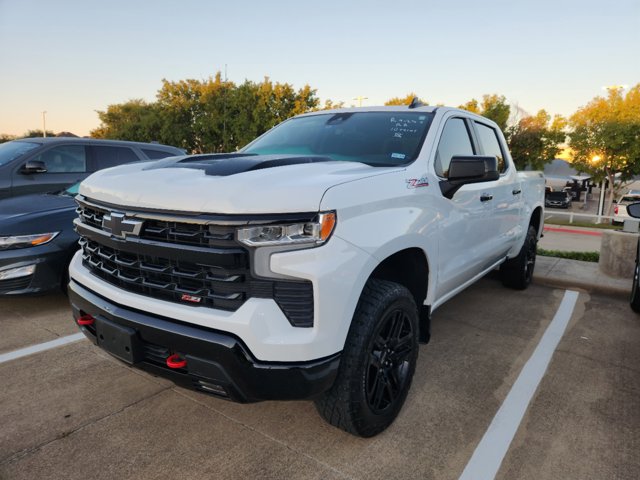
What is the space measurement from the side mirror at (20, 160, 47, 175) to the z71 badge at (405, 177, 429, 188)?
19.3 feet

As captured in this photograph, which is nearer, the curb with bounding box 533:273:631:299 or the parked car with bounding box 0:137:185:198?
the curb with bounding box 533:273:631:299

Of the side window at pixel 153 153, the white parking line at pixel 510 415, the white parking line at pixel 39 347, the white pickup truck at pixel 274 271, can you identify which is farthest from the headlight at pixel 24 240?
the white parking line at pixel 510 415

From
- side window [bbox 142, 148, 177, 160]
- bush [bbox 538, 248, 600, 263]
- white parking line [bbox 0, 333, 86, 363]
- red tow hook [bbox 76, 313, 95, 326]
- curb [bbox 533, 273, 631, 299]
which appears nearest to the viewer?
red tow hook [bbox 76, 313, 95, 326]

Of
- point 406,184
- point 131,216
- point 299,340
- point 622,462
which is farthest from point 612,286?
point 131,216

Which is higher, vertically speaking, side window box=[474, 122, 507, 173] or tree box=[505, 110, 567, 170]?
tree box=[505, 110, 567, 170]

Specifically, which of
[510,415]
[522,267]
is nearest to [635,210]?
[522,267]

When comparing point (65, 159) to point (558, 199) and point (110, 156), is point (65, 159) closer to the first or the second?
point (110, 156)

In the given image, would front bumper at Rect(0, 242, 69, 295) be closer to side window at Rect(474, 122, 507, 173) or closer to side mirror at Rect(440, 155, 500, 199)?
side mirror at Rect(440, 155, 500, 199)

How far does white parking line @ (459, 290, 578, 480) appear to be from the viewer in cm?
231

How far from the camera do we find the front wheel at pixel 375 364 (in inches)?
84.4

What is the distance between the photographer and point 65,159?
6.98m

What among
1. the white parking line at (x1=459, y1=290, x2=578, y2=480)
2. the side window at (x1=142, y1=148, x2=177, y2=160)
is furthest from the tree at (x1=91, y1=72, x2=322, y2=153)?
the white parking line at (x1=459, y1=290, x2=578, y2=480)

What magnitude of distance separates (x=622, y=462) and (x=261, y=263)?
2115mm

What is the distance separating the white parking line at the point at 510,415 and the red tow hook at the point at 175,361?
1.43m
